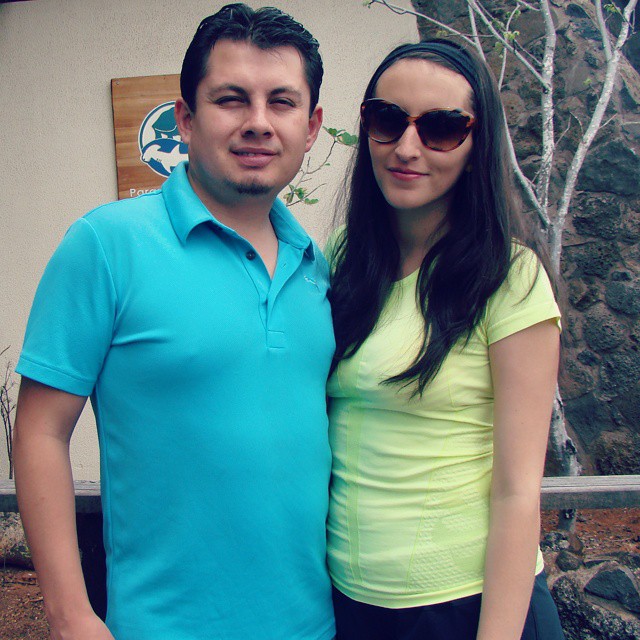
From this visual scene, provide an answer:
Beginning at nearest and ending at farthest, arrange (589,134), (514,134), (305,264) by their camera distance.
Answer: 1. (305,264)
2. (589,134)
3. (514,134)

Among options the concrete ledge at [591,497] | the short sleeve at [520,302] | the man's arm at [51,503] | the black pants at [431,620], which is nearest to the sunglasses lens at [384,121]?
the short sleeve at [520,302]

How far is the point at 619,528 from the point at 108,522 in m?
2.42

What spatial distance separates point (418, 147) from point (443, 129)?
0.07m

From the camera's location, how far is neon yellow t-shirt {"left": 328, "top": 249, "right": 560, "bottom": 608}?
1.53 meters

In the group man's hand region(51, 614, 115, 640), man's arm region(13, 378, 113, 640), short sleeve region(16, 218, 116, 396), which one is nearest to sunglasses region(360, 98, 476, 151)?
short sleeve region(16, 218, 116, 396)

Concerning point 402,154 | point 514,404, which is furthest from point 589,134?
point 514,404

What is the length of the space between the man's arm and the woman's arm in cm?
80

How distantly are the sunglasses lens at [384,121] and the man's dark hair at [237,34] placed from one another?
0.22m

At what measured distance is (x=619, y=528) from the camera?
122 inches

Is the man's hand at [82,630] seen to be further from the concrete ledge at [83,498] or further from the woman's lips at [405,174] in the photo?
the woman's lips at [405,174]

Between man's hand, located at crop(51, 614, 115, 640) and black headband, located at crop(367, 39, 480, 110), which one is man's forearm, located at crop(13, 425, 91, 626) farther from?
black headband, located at crop(367, 39, 480, 110)

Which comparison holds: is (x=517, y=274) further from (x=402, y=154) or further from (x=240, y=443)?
(x=240, y=443)

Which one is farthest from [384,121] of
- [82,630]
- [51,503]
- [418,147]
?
[82,630]

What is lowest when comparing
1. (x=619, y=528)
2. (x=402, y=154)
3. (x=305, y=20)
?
(x=619, y=528)
